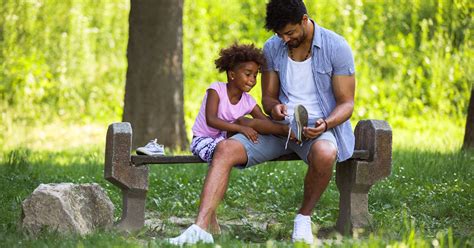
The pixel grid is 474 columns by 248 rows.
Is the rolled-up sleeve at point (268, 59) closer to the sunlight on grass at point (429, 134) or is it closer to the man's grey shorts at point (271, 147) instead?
the man's grey shorts at point (271, 147)

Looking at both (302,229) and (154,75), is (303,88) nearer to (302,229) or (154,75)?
(302,229)

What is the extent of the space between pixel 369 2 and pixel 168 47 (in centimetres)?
441

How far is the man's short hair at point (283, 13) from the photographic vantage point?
5883 mm

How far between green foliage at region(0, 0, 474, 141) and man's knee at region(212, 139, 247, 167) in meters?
6.31

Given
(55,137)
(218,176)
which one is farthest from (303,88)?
(55,137)

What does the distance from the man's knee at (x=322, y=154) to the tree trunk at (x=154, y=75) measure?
4110 millimetres

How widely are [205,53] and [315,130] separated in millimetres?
7192

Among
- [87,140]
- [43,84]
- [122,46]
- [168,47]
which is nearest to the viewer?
[168,47]

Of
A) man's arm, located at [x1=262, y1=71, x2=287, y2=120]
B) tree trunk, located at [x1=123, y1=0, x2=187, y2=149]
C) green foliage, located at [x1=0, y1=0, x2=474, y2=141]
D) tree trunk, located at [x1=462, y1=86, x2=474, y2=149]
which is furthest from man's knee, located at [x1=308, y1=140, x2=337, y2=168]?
green foliage, located at [x1=0, y1=0, x2=474, y2=141]

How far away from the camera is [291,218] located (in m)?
6.61

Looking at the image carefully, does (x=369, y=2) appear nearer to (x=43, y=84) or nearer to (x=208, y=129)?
(x=43, y=84)

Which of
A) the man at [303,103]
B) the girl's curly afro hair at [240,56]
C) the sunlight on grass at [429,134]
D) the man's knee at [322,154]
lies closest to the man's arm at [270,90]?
the man at [303,103]

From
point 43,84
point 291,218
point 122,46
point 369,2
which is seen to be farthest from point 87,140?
point 291,218

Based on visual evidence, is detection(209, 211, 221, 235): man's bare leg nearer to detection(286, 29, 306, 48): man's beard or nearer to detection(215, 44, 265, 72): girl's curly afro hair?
detection(215, 44, 265, 72): girl's curly afro hair
